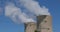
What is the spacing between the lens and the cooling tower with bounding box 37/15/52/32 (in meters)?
22.0

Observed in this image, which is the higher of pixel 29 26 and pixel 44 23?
pixel 29 26

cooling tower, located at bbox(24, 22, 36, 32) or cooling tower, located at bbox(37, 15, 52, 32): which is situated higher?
cooling tower, located at bbox(24, 22, 36, 32)

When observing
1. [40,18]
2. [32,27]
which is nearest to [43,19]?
[40,18]

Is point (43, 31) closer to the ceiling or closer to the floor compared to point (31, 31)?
closer to the floor

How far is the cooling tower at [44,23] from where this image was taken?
867 inches

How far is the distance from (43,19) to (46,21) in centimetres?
53

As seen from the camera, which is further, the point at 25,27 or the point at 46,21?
the point at 25,27

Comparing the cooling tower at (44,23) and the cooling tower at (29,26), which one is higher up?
the cooling tower at (29,26)

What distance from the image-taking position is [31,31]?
27.8 metres

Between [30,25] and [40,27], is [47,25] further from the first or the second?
[30,25]

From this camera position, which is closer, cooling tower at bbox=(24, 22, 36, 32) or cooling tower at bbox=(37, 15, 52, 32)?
cooling tower at bbox=(37, 15, 52, 32)

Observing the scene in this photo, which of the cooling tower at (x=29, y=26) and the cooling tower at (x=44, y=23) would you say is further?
the cooling tower at (x=29, y=26)

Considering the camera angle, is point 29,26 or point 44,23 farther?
point 29,26

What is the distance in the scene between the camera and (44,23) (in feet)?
74.4
